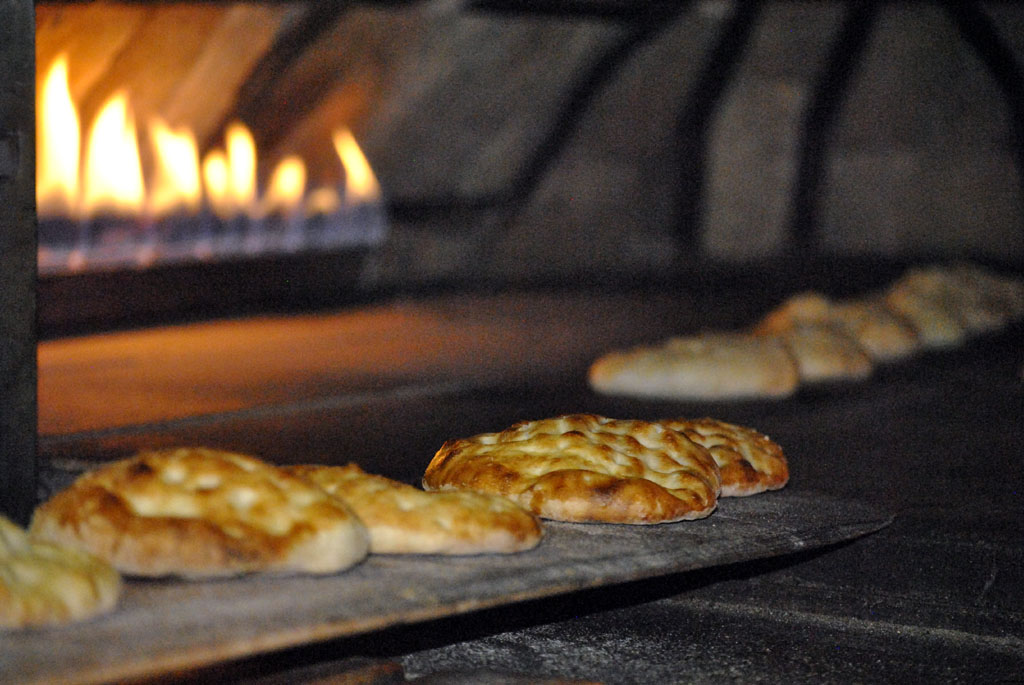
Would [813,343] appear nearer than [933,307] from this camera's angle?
Yes

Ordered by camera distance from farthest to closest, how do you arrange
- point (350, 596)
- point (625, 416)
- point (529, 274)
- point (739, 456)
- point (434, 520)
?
point (529, 274), point (625, 416), point (739, 456), point (434, 520), point (350, 596)

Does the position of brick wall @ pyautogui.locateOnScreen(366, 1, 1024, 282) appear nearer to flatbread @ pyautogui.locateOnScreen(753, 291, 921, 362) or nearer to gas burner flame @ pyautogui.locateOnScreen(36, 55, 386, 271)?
gas burner flame @ pyautogui.locateOnScreen(36, 55, 386, 271)

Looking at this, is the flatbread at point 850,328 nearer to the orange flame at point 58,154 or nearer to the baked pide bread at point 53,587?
the orange flame at point 58,154

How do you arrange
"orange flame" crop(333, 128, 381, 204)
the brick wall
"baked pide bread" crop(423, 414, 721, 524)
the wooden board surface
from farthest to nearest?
the brick wall, "orange flame" crop(333, 128, 381, 204), "baked pide bread" crop(423, 414, 721, 524), the wooden board surface

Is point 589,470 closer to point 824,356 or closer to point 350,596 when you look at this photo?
point 350,596

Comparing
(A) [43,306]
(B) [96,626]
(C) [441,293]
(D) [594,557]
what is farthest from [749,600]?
(C) [441,293]

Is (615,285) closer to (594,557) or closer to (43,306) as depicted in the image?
(43,306)

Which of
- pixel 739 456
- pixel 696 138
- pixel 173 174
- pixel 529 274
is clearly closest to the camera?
pixel 739 456

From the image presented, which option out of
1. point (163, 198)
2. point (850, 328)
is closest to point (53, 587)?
point (163, 198)

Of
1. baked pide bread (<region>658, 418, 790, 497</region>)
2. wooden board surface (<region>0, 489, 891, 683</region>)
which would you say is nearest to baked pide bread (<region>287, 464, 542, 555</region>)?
wooden board surface (<region>0, 489, 891, 683</region>)
